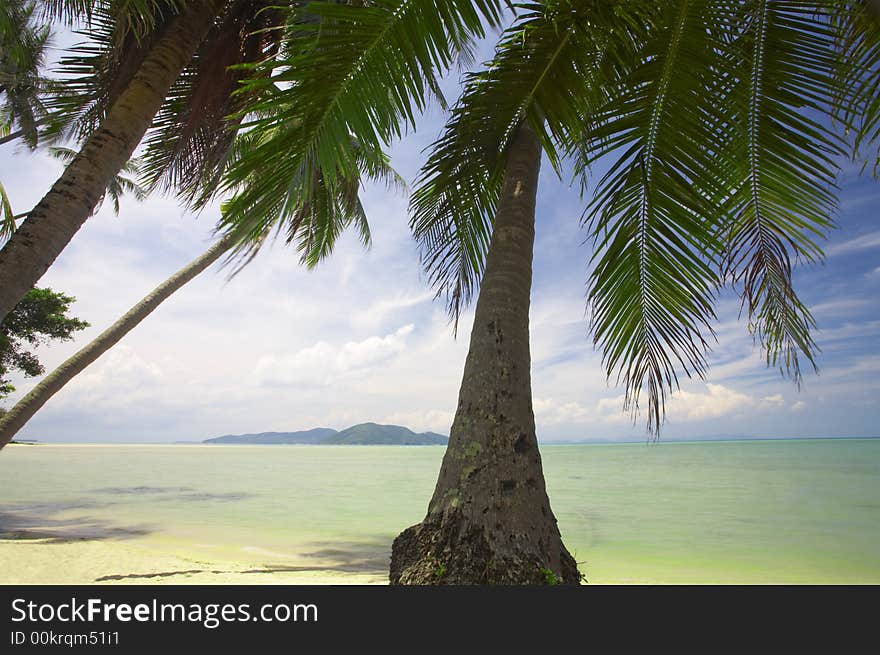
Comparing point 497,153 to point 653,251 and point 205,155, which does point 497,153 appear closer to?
point 653,251

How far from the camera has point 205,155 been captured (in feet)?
18.3

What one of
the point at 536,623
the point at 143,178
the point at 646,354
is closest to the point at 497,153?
the point at 646,354

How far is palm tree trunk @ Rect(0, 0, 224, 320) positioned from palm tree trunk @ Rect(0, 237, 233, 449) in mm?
2212

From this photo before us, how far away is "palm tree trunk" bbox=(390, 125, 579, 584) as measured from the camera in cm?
→ 278

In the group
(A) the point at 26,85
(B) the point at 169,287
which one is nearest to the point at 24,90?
(A) the point at 26,85

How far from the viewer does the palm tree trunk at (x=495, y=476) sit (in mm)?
2779

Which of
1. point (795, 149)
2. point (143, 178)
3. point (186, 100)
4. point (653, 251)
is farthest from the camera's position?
point (143, 178)

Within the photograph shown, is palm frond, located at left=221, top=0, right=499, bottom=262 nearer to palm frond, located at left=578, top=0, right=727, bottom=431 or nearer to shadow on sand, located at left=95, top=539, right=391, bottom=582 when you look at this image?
palm frond, located at left=578, top=0, right=727, bottom=431

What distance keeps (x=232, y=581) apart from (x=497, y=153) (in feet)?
17.0

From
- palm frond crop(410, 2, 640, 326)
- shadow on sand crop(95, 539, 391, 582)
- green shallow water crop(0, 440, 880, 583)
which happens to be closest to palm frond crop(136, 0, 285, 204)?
palm frond crop(410, 2, 640, 326)

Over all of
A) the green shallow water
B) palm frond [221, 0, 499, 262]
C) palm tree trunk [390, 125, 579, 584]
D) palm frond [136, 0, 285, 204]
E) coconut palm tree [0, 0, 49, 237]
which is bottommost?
the green shallow water

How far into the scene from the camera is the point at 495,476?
293cm

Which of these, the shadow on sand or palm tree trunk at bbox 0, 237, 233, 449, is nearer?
the shadow on sand

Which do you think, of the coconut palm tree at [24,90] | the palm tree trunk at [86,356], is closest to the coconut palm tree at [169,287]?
the palm tree trunk at [86,356]
